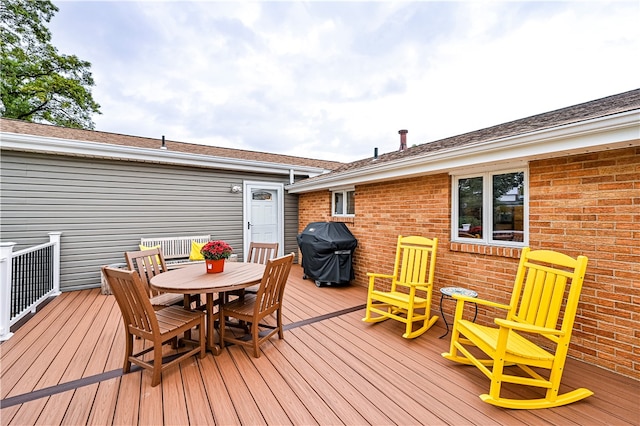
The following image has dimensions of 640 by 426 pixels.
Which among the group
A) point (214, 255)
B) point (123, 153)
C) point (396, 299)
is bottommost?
point (396, 299)

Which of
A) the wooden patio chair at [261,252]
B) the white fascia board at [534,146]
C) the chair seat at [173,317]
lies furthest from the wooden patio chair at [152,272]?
the white fascia board at [534,146]

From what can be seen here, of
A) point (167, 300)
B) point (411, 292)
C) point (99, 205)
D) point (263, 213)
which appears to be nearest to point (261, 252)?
point (167, 300)

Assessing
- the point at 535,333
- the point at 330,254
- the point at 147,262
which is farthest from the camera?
the point at 330,254

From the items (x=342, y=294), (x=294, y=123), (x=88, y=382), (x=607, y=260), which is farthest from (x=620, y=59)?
(x=294, y=123)

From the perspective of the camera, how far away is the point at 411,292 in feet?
9.91

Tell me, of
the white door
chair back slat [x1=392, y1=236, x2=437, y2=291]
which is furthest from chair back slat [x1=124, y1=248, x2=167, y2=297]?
chair back slat [x1=392, y1=236, x2=437, y2=291]

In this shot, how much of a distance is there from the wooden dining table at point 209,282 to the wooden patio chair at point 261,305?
134mm

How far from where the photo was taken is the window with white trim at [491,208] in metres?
2.98

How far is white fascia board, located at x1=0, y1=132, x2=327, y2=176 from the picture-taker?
13.7ft

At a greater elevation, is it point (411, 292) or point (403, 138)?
point (403, 138)

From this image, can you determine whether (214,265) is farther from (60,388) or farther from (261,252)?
(60,388)

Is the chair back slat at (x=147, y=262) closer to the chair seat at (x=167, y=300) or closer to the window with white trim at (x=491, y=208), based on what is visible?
the chair seat at (x=167, y=300)

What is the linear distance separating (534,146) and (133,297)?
388 centimetres

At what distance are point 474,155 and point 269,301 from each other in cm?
287
